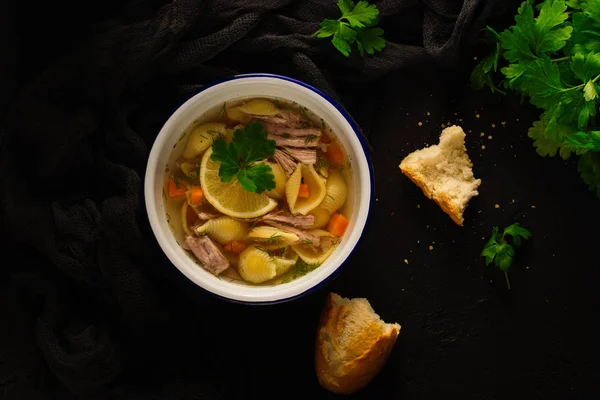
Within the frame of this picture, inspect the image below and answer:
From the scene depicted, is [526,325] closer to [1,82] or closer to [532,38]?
[532,38]

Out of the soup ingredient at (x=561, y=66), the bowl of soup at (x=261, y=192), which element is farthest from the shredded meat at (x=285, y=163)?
the soup ingredient at (x=561, y=66)

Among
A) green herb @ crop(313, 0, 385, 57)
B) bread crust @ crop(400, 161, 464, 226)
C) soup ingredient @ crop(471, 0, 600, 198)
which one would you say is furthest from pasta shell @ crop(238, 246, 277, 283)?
soup ingredient @ crop(471, 0, 600, 198)

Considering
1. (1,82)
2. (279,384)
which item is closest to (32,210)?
(1,82)

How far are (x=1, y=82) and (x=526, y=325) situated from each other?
1.57 meters

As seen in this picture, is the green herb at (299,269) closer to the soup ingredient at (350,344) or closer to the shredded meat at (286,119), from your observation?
the soup ingredient at (350,344)

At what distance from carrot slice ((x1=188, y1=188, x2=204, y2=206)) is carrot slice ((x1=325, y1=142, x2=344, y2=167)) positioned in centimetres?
35

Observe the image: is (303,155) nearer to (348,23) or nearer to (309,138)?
(309,138)

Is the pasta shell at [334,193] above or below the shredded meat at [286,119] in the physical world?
below

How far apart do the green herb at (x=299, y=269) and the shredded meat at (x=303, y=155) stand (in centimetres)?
26

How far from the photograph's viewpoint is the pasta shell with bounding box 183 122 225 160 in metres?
1.96

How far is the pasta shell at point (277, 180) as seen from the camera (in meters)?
1.96

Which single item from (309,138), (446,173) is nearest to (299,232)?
(309,138)

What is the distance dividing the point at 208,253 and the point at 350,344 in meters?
0.44

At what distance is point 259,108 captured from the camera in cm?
199
